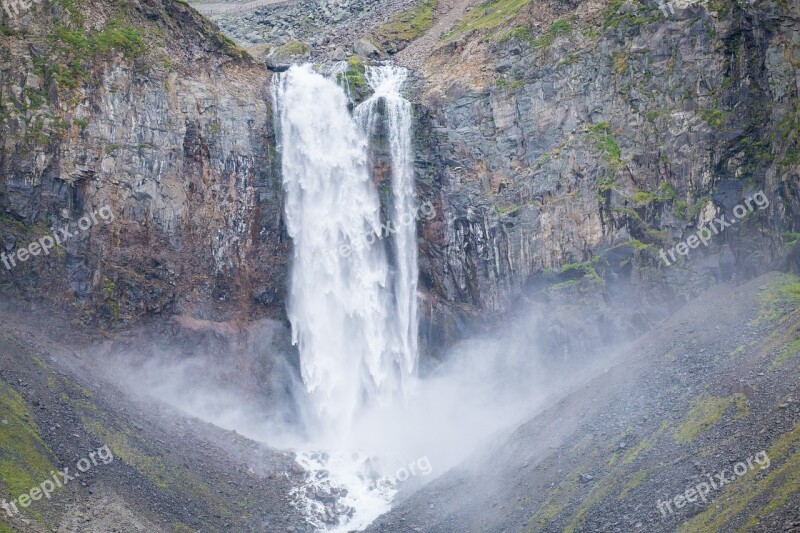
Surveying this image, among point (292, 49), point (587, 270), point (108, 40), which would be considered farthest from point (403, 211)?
point (108, 40)

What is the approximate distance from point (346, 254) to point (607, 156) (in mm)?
19362

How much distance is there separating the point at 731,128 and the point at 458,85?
19.4 meters

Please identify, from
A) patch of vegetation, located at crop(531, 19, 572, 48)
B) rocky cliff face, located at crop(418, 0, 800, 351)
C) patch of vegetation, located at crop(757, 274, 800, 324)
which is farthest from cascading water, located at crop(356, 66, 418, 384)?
patch of vegetation, located at crop(757, 274, 800, 324)

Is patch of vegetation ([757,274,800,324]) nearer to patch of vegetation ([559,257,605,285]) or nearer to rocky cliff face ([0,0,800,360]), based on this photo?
rocky cliff face ([0,0,800,360])

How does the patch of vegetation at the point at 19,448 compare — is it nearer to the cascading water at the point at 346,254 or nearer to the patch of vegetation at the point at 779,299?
the cascading water at the point at 346,254

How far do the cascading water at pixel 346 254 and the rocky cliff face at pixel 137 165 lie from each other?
1738mm

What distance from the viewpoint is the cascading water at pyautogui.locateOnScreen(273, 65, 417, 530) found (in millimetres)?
56812

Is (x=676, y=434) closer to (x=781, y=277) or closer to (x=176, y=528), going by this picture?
(x=781, y=277)

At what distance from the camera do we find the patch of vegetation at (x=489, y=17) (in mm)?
62469

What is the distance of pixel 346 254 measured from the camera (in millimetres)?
58250

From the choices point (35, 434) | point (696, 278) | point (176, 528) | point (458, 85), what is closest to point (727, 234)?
point (696, 278)

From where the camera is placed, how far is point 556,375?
173 ft

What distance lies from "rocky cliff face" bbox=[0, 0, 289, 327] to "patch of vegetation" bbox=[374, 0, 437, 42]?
19.0m

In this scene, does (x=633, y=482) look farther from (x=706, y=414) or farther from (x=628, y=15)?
(x=628, y=15)
